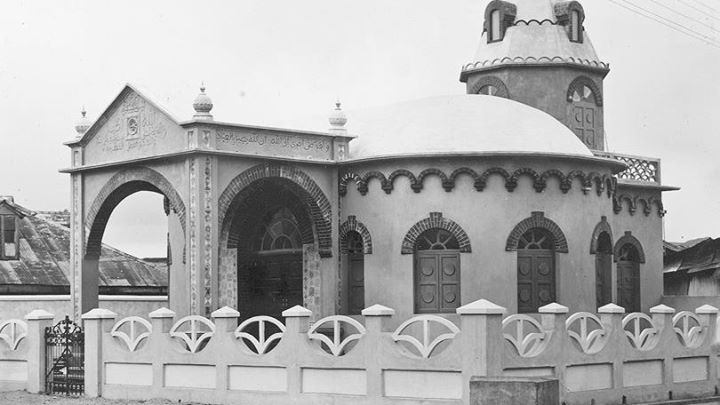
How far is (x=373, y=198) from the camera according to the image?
2570 centimetres

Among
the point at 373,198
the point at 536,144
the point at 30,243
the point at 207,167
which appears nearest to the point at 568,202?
the point at 536,144

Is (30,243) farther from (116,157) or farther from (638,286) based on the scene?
(638,286)

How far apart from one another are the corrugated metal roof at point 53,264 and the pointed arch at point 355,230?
12986mm

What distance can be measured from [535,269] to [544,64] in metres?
8.41

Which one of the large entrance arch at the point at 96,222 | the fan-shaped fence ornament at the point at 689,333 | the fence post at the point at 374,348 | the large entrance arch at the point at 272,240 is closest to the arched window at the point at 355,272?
the large entrance arch at the point at 272,240

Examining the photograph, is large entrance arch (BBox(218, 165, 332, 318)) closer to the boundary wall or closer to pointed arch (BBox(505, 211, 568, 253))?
the boundary wall

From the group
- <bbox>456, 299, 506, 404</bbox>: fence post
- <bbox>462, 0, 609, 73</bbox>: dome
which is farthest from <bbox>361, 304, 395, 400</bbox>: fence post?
<bbox>462, 0, 609, 73</bbox>: dome

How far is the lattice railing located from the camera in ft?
102

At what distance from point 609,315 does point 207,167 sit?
7624 millimetres

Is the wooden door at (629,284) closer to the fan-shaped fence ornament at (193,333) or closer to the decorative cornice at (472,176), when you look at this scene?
the decorative cornice at (472,176)

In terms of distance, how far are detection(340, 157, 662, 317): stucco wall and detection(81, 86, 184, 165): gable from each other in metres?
4.04

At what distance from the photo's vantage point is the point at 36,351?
22.8 m

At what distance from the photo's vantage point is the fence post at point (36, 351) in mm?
22719

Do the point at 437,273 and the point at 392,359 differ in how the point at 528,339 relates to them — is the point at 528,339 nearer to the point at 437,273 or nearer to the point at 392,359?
the point at 392,359
